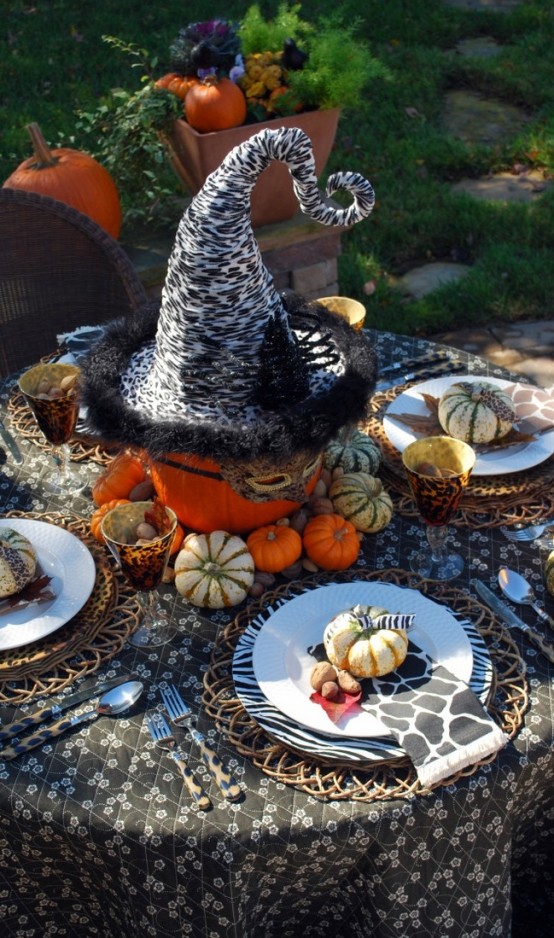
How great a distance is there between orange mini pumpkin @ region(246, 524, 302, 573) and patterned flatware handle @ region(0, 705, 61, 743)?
0.48 m

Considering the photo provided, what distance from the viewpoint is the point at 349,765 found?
4.85 feet

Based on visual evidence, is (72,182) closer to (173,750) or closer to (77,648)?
(77,648)

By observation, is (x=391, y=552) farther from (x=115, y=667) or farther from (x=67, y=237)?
(x=67, y=237)

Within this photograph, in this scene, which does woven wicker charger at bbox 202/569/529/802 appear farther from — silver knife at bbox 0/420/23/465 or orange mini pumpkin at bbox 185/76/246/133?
orange mini pumpkin at bbox 185/76/246/133

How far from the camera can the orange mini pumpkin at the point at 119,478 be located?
2.05 meters

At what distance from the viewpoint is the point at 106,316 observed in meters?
3.01

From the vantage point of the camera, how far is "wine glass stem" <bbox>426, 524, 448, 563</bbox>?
1806 mm

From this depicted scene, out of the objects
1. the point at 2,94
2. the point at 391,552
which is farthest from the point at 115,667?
the point at 2,94

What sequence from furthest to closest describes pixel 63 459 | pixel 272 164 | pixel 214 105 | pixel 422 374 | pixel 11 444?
pixel 272 164
pixel 214 105
pixel 422 374
pixel 11 444
pixel 63 459

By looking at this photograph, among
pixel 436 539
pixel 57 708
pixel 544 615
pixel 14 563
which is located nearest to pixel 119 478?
pixel 14 563

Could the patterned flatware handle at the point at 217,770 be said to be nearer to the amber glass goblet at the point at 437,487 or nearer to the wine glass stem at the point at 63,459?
the amber glass goblet at the point at 437,487

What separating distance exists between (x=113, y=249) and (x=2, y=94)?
441 centimetres

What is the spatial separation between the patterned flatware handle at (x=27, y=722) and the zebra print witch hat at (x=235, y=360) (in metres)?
0.49

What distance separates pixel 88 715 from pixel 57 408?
643 mm
